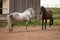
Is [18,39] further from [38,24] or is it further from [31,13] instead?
[38,24]

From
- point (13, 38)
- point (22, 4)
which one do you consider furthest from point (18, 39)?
point (22, 4)

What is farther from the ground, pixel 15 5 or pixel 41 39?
pixel 15 5

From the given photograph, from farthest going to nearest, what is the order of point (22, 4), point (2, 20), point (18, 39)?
1. point (22, 4)
2. point (2, 20)
3. point (18, 39)

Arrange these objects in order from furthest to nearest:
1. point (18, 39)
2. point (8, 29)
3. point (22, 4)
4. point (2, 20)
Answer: point (22, 4)
point (2, 20)
point (8, 29)
point (18, 39)

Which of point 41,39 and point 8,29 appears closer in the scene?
point 41,39

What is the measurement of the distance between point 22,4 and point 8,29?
492 centimetres

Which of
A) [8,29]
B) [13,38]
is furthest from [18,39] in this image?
[8,29]

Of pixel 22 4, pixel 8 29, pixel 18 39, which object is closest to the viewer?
pixel 18 39

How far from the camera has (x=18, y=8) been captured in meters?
18.9

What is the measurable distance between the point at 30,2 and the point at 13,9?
5.13 ft

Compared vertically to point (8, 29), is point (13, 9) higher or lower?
higher

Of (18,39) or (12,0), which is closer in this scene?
(18,39)

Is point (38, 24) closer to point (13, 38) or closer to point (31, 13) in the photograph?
point (31, 13)

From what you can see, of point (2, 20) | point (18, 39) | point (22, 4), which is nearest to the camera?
point (18, 39)
